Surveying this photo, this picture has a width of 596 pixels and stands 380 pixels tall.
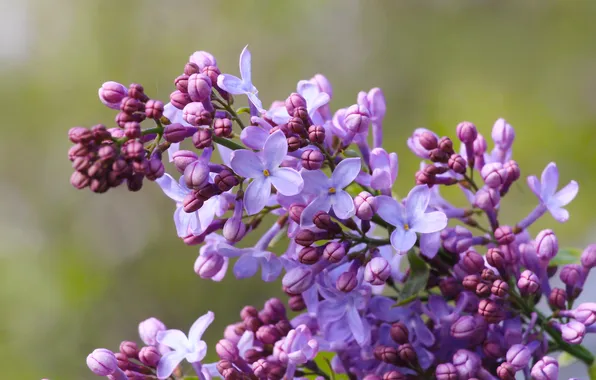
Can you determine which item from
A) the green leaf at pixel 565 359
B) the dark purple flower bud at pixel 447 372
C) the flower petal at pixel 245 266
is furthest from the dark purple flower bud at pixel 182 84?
the green leaf at pixel 565 359

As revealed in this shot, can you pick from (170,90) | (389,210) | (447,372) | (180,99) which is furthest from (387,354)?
(170,90)

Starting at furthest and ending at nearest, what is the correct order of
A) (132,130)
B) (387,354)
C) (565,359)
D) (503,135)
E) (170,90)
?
(170,90) < (565,359) < (503,135) < (387,354) < (132,130)

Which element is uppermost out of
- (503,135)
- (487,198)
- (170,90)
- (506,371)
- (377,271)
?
(170,90)

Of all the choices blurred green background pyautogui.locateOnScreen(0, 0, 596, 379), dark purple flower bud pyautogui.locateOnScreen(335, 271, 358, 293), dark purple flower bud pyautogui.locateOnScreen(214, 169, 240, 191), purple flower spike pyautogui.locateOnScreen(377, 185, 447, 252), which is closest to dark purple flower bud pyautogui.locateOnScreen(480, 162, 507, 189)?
purple flower spike pyautogui.locateOnScreen(377, 185, 447, 252)

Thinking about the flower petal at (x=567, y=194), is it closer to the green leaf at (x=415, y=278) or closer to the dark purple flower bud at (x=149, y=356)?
the green leaf at (x=415, y=278)

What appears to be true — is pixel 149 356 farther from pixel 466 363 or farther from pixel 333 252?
pixel 466 363

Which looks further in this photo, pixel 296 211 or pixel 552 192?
pixel 552 192

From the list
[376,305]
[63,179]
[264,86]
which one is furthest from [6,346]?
[376,305]
